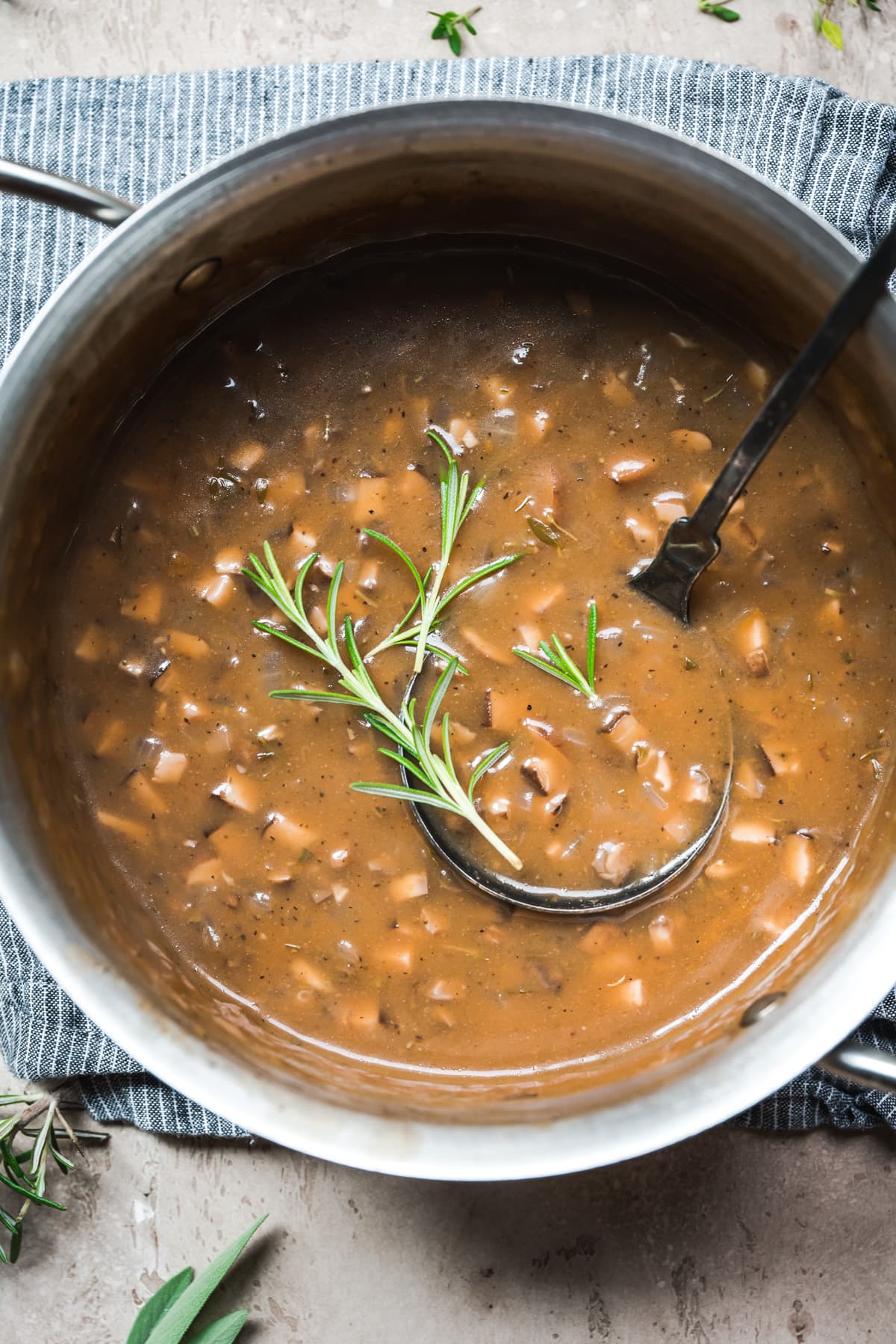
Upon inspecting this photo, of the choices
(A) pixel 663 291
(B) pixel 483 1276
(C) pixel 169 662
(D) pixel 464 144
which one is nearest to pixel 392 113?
(D) pixel 464 144

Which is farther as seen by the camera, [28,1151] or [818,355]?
[28,1151]

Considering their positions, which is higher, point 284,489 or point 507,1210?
point 284,489

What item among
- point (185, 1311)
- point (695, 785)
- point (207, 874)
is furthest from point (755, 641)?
point (185, 1311)

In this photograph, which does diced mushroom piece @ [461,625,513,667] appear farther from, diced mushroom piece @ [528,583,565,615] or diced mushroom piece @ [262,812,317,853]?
diced mushroom piece @ [262,812,317,853]

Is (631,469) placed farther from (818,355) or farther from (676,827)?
(676,827)

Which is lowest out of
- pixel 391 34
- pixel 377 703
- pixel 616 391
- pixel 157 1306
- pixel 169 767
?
pixel 157 1306

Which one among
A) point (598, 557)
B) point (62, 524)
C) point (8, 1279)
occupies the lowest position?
point (8, 1279)

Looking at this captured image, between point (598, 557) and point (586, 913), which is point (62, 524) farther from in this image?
point (586, 913)
